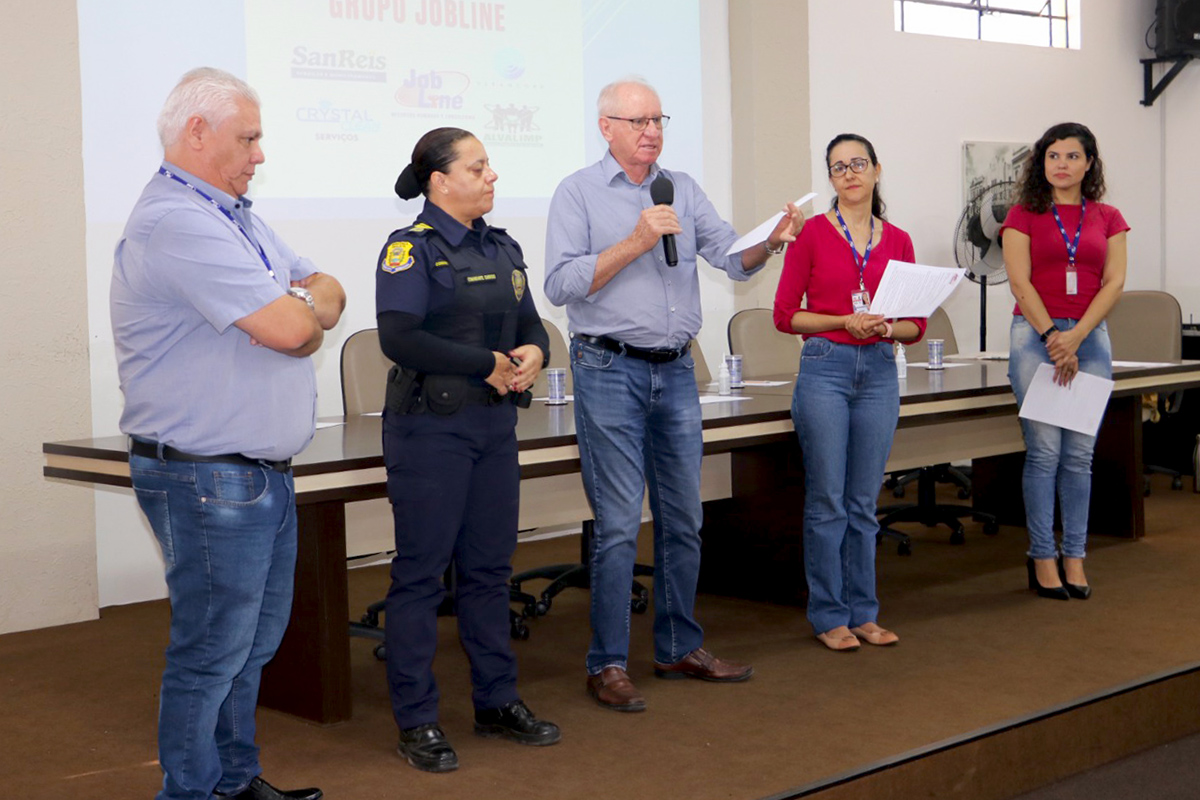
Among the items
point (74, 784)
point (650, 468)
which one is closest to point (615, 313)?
point (650, 468)

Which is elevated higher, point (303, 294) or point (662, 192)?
point (662, 192)

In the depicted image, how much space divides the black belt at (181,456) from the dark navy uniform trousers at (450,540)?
1.78 ft

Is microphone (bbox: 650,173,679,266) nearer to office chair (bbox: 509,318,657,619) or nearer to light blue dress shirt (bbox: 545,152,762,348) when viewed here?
light blue dress shirt (bbox: 545,152,762,348)

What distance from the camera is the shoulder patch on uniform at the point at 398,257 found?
2771mm

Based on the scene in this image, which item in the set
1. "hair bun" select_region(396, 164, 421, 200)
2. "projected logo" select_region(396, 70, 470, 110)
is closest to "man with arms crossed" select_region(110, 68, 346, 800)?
"hair bun" select_region(396, 164, 421, 200)

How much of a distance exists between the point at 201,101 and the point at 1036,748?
7.75 ft

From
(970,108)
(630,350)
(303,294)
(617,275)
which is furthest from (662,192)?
(970,108)

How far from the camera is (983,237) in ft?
23.4

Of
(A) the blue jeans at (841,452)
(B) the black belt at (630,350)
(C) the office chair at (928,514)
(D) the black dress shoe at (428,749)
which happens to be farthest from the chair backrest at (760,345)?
(D) the black dress shoe at (428,749)

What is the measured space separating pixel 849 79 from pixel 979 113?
113 centimetres

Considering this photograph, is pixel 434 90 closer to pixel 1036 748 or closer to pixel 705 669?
pixel 705 669

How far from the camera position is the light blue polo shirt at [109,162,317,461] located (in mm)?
2133

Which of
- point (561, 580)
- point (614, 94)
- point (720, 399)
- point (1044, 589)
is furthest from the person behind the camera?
point (561, 580)

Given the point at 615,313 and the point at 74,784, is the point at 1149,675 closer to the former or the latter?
the point at 615,313
